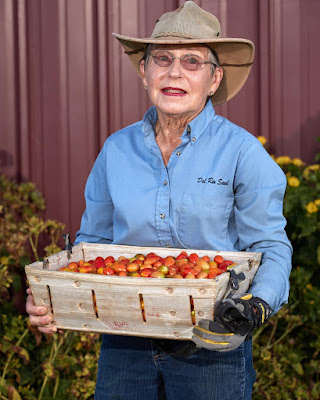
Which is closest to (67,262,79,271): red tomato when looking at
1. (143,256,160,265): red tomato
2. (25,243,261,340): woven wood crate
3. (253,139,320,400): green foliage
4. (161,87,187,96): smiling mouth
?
(25,243,261,340): woven wood crate

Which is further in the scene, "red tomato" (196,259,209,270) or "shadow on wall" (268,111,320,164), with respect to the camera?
"shadow on wall" (268,111,320,164)

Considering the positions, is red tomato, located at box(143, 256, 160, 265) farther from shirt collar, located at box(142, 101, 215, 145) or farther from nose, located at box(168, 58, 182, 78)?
nose, located at box(168, 58, 182, 78)

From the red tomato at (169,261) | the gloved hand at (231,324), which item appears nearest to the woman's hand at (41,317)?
the red tomato at (169,261)

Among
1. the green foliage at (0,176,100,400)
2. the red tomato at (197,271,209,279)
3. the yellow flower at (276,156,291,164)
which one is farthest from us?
the yellow flower at (276,156,291,164)

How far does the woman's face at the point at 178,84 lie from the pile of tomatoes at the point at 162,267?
0.52 m

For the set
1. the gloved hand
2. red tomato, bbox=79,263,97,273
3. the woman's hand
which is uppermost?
red tomato, bbox=79,263,97,273

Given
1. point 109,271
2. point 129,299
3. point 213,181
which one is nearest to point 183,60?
point 213,181

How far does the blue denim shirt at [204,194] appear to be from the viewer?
7.66ft

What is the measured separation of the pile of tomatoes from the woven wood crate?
87 mm

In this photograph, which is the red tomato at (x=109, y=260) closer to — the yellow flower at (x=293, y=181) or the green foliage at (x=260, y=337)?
the green foliage at (x=260, y=337)

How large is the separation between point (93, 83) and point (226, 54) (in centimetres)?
198

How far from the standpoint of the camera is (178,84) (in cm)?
243

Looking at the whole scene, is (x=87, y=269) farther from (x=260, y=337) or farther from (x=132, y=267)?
(x=260, y=337)

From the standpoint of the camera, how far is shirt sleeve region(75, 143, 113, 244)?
8.87 ft
